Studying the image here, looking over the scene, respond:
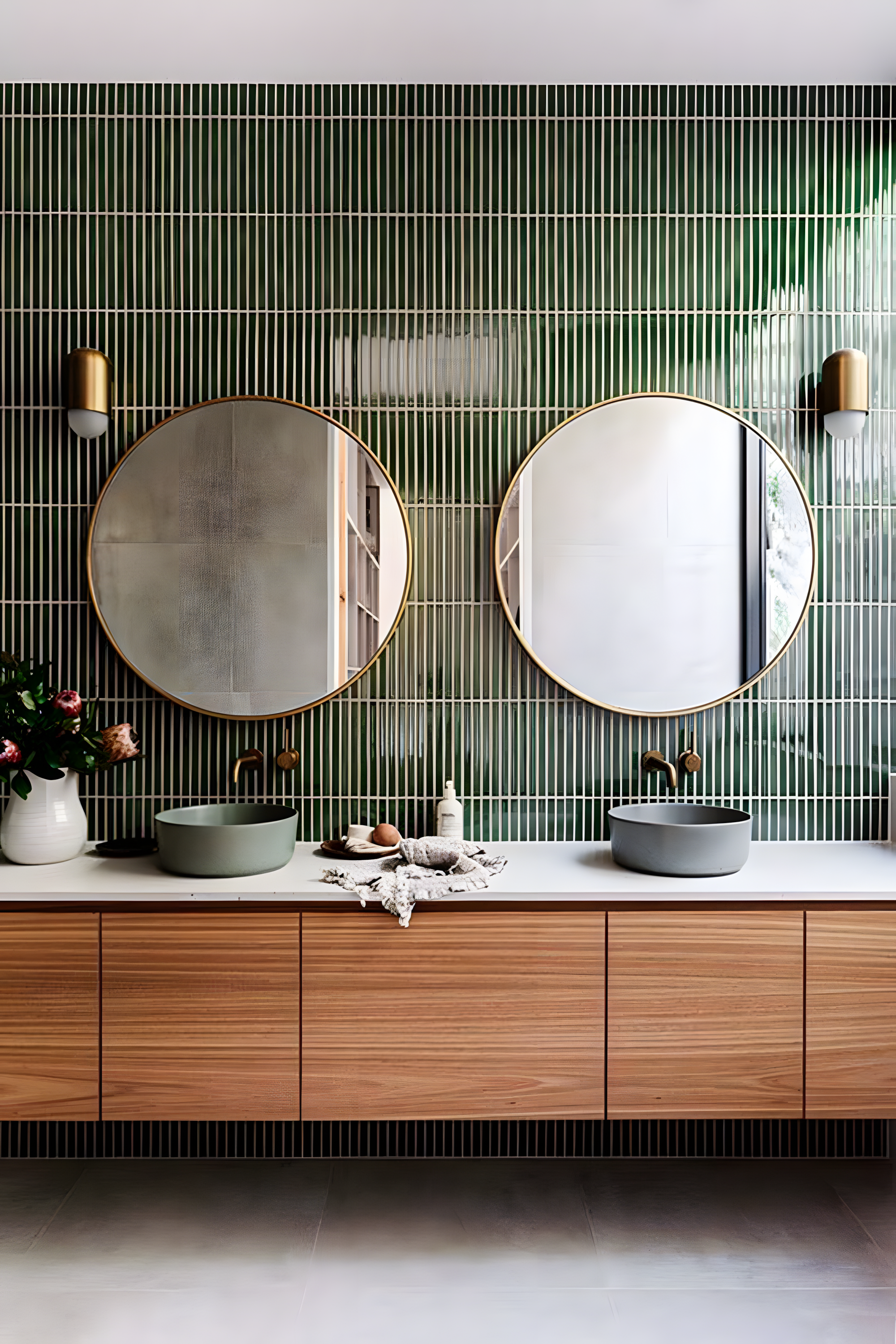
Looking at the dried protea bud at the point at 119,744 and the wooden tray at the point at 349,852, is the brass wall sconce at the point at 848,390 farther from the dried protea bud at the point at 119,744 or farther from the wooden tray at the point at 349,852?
the dried protea bud at the point at 119,744

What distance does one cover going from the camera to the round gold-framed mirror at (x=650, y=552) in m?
2.48

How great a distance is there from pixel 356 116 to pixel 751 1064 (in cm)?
256

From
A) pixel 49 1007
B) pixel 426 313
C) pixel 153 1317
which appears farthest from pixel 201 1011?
pixel 426 313

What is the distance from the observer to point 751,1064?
6.57ft

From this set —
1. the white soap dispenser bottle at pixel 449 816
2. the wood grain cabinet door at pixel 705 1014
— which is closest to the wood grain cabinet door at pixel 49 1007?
the white soap dispenser bottle at pixel 449 816

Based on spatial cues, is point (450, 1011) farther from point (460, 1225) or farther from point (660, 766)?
point (660, 766)

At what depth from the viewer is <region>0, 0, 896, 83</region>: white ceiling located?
221cm

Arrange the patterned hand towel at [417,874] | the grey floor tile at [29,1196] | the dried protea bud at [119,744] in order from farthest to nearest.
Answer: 1. the dried protea bud at [119,744]
2. the grey floor tile at [29,1196]
3. the patterned hand towel at [417,874]

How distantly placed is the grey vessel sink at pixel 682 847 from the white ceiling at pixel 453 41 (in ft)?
6.38

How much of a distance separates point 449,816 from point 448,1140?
2.89ft

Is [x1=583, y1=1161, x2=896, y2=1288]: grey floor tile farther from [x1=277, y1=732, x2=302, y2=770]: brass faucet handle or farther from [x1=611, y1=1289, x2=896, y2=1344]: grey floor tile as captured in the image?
[x1=277, y1=732, x2=302, y2=770]: brass faucet handle

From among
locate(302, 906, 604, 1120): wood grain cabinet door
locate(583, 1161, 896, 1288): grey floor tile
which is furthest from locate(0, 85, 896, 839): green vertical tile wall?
locate(583, 1161, 896, 1288): grey floor tile

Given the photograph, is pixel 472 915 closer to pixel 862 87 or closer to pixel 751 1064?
pixel 751 1064

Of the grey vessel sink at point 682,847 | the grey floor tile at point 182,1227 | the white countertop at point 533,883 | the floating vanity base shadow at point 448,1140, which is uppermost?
the grey vessel sink at point 682,847
